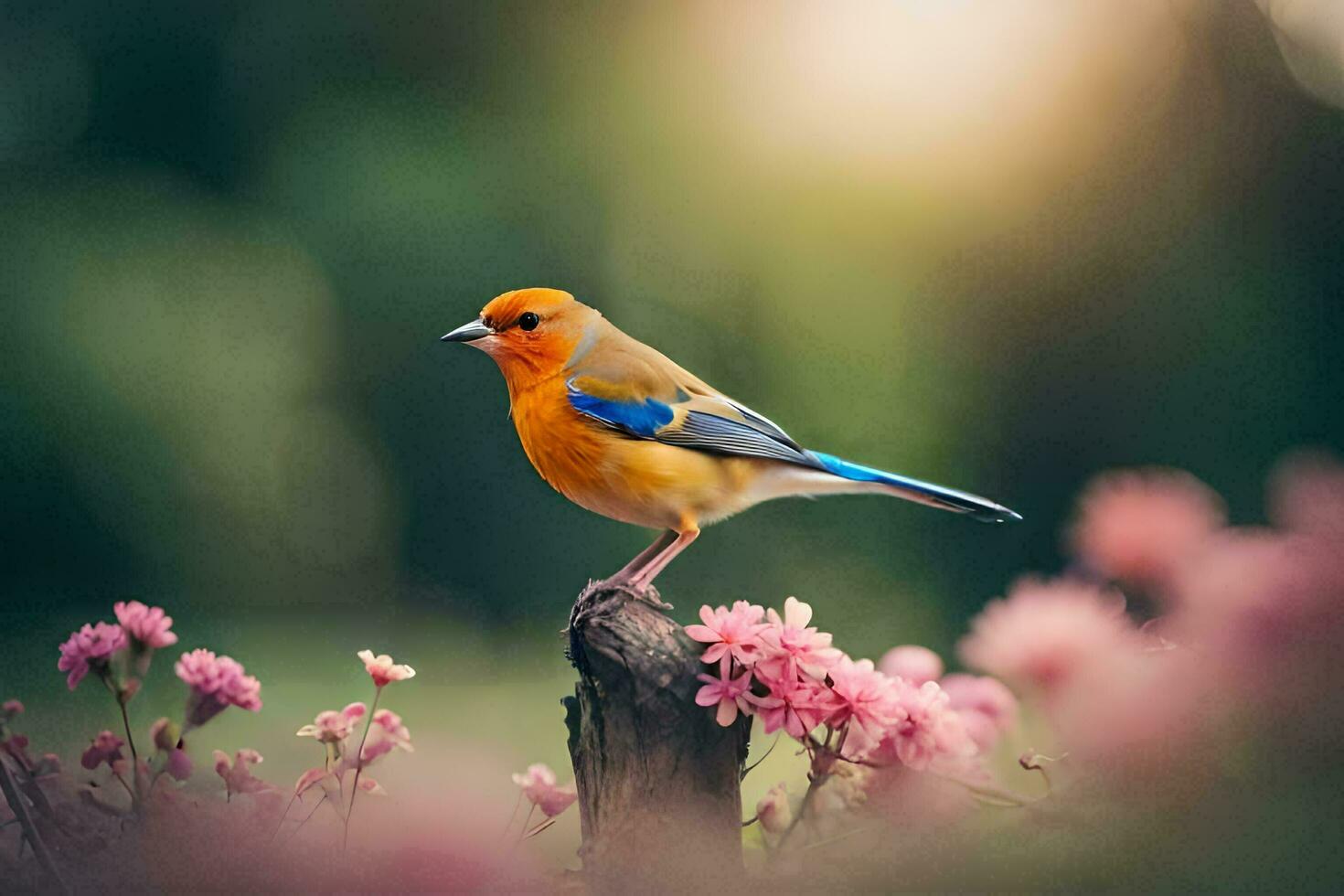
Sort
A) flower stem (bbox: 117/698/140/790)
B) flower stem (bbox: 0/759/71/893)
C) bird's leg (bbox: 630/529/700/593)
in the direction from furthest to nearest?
bird's leg (bbox: 630/529/700/593), flower stem (bbox: 117/698/140/790), flower stem (bbox: 0/759/71/893)

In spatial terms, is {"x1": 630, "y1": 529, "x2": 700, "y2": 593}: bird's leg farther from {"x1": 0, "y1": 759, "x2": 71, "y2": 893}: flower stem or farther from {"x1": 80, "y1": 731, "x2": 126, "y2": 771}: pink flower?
{"x1": 0, "y1": 759, "x2": 71, "y2": 893}: flower stem

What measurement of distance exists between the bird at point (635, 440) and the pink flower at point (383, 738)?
0.43 metres

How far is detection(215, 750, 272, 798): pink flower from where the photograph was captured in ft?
5.52

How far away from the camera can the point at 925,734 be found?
170 cm

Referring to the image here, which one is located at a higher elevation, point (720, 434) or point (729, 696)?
point (720, 434)

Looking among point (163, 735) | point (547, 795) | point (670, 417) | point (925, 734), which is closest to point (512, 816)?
point (547, 795)

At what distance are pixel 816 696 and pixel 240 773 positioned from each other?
0.73 m

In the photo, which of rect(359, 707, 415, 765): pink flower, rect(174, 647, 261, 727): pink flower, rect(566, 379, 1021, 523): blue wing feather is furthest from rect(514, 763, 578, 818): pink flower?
rect(566, 379, 1021, 523): blue wing feather

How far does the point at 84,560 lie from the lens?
15.8ft

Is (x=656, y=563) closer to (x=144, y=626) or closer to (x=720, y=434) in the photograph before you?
(x=720, y=434)

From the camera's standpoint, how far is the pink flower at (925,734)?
1.70m

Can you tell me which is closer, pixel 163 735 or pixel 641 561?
pixel 163 735

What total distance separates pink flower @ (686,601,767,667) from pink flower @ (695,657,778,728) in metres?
0.01

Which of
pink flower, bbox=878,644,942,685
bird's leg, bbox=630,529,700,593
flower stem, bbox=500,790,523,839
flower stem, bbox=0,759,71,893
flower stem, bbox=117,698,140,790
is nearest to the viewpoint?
flower stem, bbox=0,759,71,893
